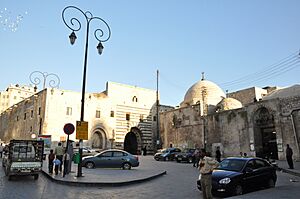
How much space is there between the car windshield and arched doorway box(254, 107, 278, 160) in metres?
17.8

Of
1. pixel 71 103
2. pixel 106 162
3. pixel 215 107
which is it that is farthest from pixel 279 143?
pixel 71 103

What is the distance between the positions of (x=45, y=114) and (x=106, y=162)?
753 inches

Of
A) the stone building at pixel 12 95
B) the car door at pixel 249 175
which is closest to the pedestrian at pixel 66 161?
the car door at pixel 249 175

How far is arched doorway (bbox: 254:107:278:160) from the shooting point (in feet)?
84.1

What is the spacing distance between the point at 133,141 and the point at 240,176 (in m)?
35.8

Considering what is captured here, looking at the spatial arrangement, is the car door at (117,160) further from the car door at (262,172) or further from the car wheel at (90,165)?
the car door at (262,172)

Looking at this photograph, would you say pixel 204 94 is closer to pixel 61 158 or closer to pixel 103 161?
pixel 103 161

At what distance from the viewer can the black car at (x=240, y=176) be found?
844 cm

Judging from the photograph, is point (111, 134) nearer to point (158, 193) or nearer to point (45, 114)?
point (45, 114)

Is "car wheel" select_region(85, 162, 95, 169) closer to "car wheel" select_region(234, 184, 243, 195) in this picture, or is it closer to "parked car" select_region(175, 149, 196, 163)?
"parked car" select_region(175, 149, 196, 163)

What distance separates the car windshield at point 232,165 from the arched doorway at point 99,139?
97.1 feet

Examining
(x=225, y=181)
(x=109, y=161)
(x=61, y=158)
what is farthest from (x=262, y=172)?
(x=109, y=161)

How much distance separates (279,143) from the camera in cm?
2395

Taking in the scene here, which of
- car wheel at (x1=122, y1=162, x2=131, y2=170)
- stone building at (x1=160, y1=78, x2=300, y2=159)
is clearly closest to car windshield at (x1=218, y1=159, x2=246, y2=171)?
car wheel at (x1=122, y1=162, x2=131, y2=170)
